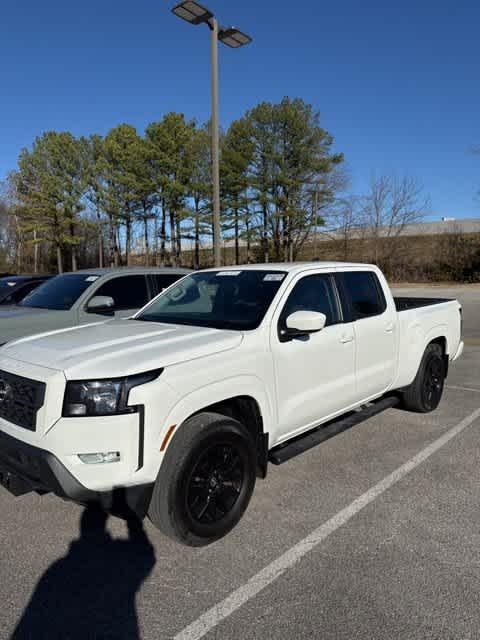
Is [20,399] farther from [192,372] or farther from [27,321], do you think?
[27,321]

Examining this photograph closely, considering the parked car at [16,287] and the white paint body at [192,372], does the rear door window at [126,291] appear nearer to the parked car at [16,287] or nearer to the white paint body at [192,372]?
the white paint body at [192,372]

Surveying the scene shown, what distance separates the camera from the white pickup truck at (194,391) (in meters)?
2.58

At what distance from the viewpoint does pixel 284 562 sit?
280 centimetres

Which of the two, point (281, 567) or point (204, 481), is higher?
point (204, 481)

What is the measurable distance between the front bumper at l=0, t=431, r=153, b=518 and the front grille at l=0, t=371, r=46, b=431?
131mm

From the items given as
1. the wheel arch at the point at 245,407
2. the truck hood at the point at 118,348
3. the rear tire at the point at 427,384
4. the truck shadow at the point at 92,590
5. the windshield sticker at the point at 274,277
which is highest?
the windshield sticker at the point at 274,277

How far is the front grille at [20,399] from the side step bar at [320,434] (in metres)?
1.65

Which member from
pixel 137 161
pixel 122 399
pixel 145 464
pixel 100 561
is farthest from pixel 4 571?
pixel 137 161

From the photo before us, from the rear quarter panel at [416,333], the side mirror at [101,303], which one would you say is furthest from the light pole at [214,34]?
the rear quarter panel at [416,333]

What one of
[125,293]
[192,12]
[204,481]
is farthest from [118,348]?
[192,12]

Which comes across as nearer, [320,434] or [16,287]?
[320,434]

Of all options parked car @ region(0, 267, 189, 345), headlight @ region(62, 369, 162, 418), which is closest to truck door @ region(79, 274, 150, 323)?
parked car @ region(0, 267, 189, 345)

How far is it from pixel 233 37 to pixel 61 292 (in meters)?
6.98

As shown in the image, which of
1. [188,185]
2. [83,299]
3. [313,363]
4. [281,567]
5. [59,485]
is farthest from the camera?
[188,185]
